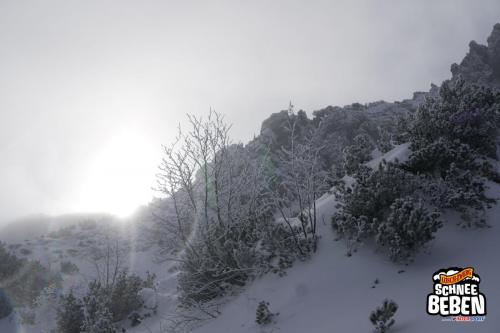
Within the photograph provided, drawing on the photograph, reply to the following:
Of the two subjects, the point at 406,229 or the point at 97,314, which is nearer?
the point at 406,229

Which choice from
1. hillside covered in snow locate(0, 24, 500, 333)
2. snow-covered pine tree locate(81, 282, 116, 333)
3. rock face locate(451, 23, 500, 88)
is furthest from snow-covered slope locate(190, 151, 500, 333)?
rock face locate(451, 23, 500, 88)

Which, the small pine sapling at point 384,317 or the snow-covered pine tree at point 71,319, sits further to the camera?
the snow-covered pine tree at point 71,319

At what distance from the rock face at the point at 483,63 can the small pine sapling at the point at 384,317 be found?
132 ft

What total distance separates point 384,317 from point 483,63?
4498 cm

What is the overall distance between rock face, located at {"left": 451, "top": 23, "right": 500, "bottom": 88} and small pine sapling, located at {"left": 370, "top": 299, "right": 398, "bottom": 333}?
40.2m

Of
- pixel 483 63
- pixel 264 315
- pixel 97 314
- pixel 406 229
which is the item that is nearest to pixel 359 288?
pixel 406 229

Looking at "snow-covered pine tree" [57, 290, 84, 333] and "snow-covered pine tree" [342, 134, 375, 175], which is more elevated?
"snow-covered pine tree" [342, 134, 375, 175]

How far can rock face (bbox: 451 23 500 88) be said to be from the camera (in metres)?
39.0

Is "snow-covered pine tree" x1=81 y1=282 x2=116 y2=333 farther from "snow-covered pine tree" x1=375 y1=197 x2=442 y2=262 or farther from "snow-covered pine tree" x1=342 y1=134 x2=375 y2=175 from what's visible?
"snow-covered pine tree" x1=342 y1=134 x2=375 y2=175

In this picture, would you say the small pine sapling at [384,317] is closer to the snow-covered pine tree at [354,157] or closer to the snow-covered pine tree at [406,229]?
the snow-covered pine tree at [406,229]

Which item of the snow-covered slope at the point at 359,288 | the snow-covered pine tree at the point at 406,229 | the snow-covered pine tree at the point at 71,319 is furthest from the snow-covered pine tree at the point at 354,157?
the snow-covered pine tree at the point at 71,319

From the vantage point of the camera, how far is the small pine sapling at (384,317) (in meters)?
5.08

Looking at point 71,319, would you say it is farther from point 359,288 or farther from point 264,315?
point 359,288

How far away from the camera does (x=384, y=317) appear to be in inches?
202
